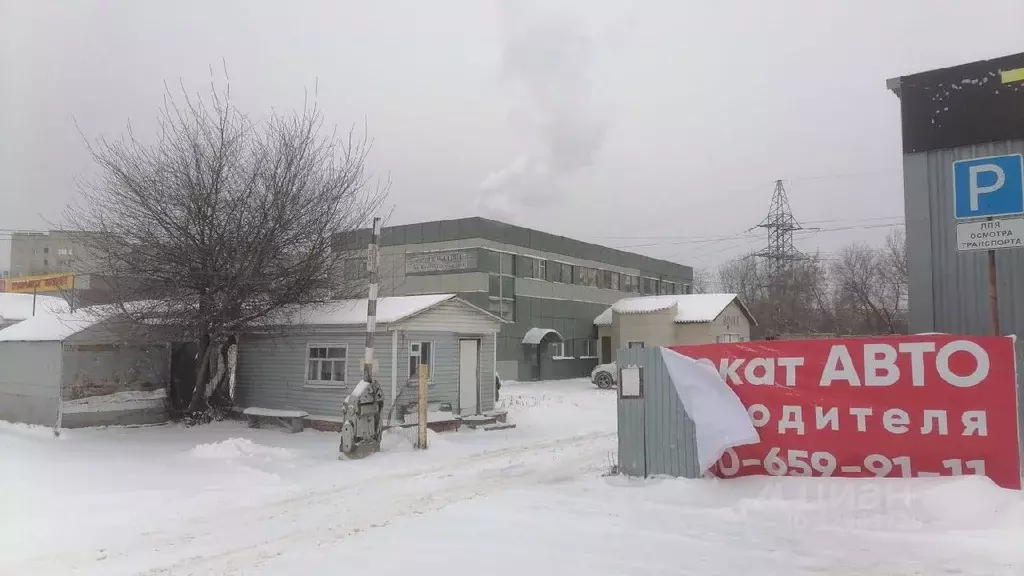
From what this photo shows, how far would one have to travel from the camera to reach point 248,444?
40.9ft

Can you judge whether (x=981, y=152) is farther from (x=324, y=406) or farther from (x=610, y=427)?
(x=324, y=406)

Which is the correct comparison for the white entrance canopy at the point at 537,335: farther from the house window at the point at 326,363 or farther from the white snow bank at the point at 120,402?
the white snow bank at the point at 120,402

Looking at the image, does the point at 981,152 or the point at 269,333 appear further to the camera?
the point at 269,333

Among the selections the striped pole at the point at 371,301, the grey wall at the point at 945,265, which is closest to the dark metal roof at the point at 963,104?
the grey wall at the point at 945,265

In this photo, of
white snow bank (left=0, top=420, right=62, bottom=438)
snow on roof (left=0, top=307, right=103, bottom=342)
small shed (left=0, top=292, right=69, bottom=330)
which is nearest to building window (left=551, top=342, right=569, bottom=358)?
snow on roof (left=0, top=307, right=103, bottom=342)

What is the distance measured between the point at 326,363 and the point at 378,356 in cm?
151

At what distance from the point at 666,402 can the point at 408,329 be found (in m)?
8.61

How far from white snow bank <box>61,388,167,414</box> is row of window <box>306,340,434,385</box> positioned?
12.9ft

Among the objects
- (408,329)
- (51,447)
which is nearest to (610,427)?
(408,329)

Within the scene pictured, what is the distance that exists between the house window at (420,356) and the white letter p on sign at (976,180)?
37.7 feet

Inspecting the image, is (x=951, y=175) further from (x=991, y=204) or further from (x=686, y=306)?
(x=686, y=306)

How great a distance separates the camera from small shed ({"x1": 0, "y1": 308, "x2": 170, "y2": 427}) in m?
15.5

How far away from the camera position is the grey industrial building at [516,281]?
35719 mm

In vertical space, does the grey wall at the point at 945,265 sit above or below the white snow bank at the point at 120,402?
above
